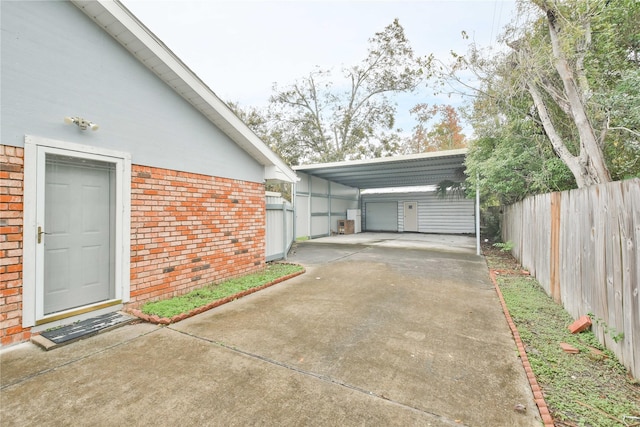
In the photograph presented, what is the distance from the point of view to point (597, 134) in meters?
4.73

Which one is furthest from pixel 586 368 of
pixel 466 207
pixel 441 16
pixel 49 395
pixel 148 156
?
pixel 466 207

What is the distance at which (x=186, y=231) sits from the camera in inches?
169

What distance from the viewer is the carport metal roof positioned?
10453 mm

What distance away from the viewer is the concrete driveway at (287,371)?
71.7 inches

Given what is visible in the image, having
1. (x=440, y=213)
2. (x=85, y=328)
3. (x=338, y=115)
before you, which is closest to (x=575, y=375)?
(x=85, y=328)

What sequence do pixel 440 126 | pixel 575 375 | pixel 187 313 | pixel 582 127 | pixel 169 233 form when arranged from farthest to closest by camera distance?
1. pixel 440 126
2. pixel 582 127
3. pixel 169 233
4. pixel 187 313
5. pixel 575 375

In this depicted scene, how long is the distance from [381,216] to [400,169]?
650cm

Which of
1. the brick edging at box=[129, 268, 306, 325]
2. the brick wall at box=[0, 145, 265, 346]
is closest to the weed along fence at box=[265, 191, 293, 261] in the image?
the brick wall at box=[0, 145, 265, 346]

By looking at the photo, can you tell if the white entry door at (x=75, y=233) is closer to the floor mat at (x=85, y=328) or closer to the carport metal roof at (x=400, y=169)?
the floor mat at (x=85, y=328)

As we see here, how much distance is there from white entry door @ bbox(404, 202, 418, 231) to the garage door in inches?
25.4

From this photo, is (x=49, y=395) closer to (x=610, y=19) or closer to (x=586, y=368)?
(x=586, y=368)

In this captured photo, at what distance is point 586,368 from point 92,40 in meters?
6.10

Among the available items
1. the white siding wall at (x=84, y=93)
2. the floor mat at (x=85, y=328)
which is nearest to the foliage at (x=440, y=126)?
the white siding wall at (x=84, y=93)

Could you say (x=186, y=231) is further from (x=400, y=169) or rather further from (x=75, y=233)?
(x=400, y=169)
